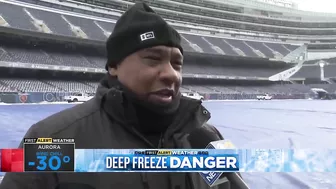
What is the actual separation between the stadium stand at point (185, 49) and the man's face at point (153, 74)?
344 inches

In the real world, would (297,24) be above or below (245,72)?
above

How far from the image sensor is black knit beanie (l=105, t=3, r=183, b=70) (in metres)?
1.08

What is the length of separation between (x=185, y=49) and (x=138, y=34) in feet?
81.2

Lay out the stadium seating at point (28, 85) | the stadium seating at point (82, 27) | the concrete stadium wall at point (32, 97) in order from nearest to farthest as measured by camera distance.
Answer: the concrete stadium wall at point (32, 97) → the stadium seating at point (28, 85) → the stadium seating at point (82, 27)

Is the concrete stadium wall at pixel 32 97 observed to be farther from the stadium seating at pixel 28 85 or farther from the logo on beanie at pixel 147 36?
the logo on beanie at pixel 147 36

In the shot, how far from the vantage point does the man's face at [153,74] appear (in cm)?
105

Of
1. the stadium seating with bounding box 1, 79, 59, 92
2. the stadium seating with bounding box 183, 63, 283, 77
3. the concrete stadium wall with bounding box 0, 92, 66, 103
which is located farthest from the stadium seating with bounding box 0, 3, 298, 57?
the concrete stadium wall with bounding box 0, 92, 66, 103

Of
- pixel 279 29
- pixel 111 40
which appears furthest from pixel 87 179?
pixel 279 29

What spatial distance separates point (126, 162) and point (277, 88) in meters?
42.7

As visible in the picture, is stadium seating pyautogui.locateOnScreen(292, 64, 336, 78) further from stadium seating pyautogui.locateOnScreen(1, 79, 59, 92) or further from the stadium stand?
stadium seating pyautogui.locateOnScreen(1, 79, 59, 92)

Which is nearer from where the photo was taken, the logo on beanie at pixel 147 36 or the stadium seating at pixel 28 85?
the logo on beanie at pixel 147 36

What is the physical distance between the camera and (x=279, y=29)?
5409cm

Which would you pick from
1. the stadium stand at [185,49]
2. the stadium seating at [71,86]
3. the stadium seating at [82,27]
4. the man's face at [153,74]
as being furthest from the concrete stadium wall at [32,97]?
the man's face at [153,74]

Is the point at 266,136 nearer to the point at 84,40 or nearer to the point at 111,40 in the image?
the point at 111,40
